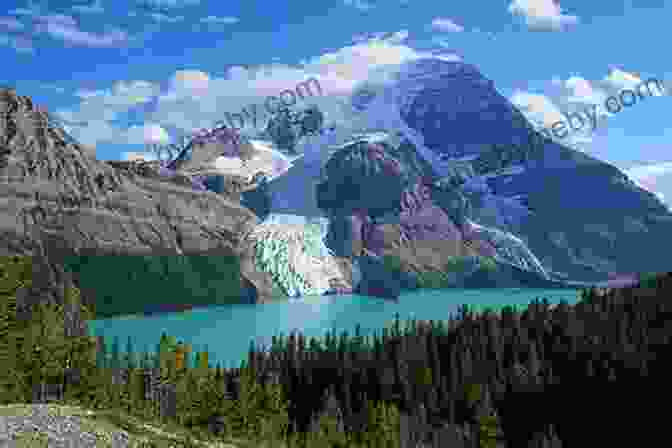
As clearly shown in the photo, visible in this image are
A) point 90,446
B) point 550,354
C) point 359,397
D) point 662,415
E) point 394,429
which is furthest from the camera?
point 550,354

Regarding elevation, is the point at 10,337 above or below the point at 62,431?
above

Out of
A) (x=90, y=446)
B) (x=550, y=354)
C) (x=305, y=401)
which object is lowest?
(x=305, y=401)

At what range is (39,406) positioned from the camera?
140ft

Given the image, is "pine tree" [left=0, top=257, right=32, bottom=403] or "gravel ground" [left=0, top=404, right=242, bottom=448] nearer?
"gravel ground" [left=0, top=404, right=242, bottom=448]

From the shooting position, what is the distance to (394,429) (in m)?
119

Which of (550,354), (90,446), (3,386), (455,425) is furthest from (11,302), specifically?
(550,354)

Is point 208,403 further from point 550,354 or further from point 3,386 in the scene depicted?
point 550,354

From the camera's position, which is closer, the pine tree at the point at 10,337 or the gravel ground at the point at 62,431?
the gravel ground at the point at 62,431

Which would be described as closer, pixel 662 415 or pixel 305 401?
pixel 662 415

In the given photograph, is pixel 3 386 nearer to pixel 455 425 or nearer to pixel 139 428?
pixel 139 428

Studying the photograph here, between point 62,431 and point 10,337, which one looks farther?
point 10,337

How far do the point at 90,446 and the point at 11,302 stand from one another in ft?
156

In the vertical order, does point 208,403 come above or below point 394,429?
above

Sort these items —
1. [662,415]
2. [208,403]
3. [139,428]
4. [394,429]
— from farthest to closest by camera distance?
[662,415]
[394,429]
[208,403]
[139,428]
